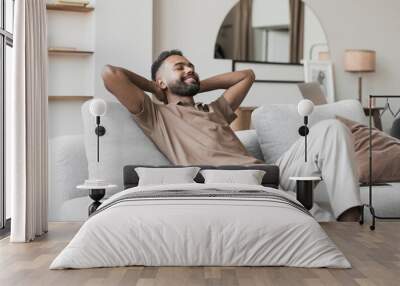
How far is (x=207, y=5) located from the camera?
7.71 meters

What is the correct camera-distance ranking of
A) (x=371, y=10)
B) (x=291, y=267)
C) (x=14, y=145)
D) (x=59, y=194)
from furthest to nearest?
1. (x=371, y=10)
2. (x=59, y=194)
3. (x=14, y=145)
4. (x=291, y=267)

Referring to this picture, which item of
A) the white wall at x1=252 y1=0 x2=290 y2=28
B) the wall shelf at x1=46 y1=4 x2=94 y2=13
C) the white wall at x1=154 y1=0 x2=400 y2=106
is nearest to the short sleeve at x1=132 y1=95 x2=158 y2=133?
the wall shelf at x1=46 y1=4 x2=94 y2=13

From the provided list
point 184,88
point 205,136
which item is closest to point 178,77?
point 184,88

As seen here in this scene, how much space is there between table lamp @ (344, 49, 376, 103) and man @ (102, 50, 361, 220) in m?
3.13

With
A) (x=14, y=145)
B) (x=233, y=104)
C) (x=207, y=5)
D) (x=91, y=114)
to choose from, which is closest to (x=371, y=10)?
(x=207, y=5)

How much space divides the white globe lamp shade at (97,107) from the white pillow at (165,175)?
1.64 ft

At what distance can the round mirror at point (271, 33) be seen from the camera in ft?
25.5

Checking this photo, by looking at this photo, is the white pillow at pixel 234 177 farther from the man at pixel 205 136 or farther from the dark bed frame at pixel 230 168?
the man at pixel 205 136

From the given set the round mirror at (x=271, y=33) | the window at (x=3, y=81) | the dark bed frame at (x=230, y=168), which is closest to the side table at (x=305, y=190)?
the dark bed frame at (x=230, y=168)

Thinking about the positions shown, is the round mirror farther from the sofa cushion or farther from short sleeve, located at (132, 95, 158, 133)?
short sleeve, located at (132, 95, 158, 133)

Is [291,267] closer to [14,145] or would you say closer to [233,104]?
[14,145]

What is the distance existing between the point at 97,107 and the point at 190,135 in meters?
0.68

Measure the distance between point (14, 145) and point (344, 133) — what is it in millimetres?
2093

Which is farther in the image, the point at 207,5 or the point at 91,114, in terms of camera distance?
the point at 207,5
